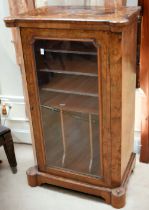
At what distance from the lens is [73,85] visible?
1816mm

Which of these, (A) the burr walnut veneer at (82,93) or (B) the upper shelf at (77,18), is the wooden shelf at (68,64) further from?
(B) the upper shelf at (77,18)

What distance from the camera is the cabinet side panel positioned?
162cm

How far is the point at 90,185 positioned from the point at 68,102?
1.71 feet

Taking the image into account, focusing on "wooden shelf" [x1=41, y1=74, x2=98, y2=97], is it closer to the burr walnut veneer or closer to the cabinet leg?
the burr walnut veneer

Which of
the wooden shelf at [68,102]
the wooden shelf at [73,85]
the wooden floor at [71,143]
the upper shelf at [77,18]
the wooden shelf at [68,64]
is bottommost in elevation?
the wooden floor at [71,143]

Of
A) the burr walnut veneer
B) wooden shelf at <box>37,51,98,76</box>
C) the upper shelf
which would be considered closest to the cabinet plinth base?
the burr walnut veneer

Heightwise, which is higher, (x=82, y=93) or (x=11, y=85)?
(x=82, y=93)

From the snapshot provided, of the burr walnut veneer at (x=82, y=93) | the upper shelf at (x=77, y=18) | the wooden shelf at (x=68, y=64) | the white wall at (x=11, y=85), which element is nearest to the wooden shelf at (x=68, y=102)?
the burr walnut veneer at (x=82, y=93)

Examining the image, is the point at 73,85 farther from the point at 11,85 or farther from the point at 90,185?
the point at 11,85

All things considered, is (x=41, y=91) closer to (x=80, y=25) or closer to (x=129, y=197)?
(x=80, y=25)

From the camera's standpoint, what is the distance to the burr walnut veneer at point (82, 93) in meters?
1.57

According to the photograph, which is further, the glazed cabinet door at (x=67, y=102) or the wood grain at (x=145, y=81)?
the wood grain at (x=145, y=81)

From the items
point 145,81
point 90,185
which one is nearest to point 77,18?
point 145,81

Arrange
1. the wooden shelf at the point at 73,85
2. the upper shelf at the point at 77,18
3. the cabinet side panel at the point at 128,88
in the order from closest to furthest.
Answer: the upper shelf at the point at 77,18 < the cabinet side panel at the point at 128,88 < the wooden shelf at the point at 73,85
